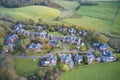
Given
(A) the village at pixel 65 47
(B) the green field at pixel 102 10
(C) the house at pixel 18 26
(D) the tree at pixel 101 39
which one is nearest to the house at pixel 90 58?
(A) the village at pixel 65 47

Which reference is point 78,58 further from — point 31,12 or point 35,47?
point 31,12

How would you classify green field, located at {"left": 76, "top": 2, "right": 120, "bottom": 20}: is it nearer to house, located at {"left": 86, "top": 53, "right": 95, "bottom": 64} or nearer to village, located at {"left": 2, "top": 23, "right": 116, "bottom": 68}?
village, located at {"left": 2, "top": 23, "right": 116, "bottom": 68}

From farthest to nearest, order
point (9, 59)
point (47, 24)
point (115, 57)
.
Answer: point (47, 24) < point (115, 57) < point (9, 59)

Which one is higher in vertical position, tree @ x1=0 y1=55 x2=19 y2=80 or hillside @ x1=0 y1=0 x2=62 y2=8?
hillside @ x1=0 y1=0 x2=62 y2=8

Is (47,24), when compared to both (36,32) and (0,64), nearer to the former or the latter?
(36,32)

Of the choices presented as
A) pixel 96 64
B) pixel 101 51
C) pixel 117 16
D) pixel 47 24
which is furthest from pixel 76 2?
pixel 96 64

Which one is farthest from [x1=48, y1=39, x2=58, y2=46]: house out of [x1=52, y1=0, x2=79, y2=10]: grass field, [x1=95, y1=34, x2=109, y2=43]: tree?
[x1=52, y1=0, x2=79, y2=10]: grass field

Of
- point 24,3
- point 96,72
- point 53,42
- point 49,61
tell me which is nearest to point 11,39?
point 53,42
